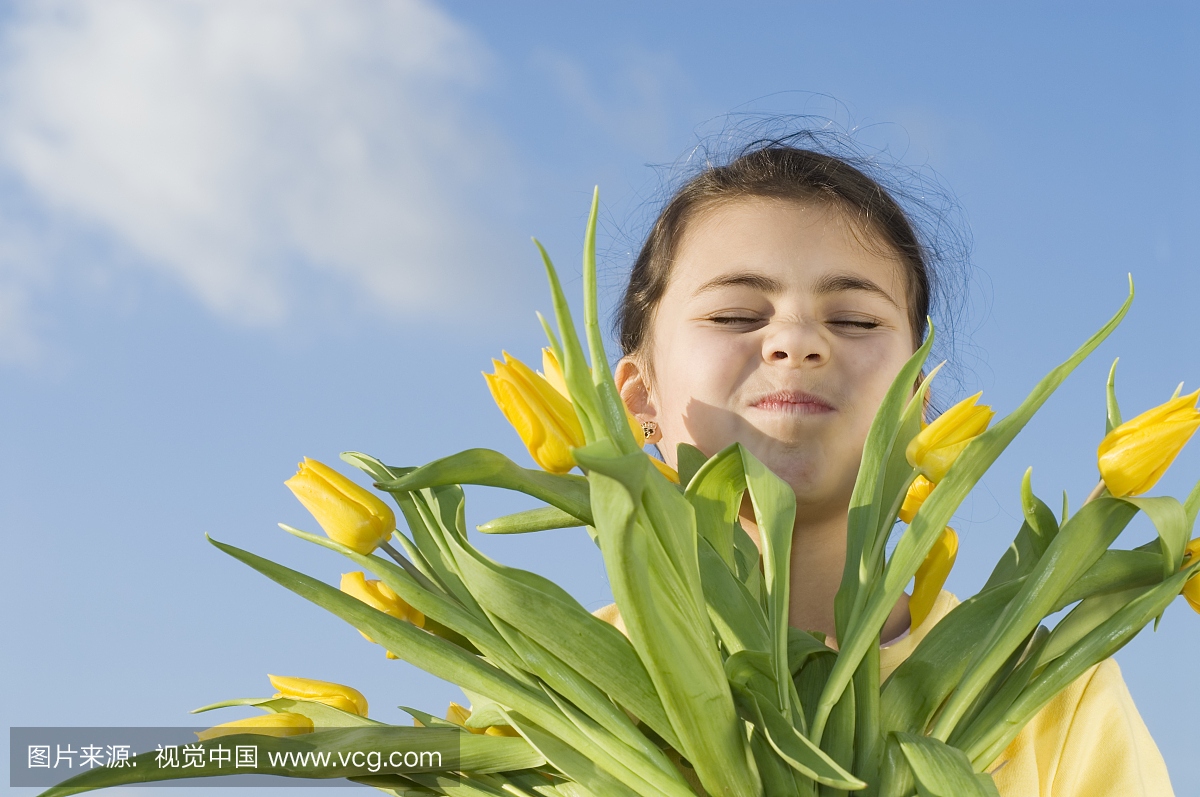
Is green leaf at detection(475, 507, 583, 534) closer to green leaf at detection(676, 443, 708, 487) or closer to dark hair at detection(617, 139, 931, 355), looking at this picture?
green leaf at detection(676, 443, 708, 487)

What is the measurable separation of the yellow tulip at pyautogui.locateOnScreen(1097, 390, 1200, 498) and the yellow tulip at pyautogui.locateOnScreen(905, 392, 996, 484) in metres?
0.11

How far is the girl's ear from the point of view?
5.29 ft

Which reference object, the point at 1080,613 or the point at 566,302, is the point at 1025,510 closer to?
the point at 1080,613

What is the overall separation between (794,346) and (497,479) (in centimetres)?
48

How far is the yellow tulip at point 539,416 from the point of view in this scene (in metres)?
0.87

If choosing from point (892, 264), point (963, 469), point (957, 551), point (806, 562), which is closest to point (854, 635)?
point (963, 469)

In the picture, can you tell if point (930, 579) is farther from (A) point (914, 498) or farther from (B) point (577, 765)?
(B) point (577, 765)

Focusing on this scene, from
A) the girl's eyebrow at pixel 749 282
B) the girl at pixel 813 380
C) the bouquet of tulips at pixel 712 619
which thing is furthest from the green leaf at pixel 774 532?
the girl's eyebrow at pixel 749 282

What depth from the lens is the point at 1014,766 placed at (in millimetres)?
1216

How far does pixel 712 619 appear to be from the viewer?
0.90 meters

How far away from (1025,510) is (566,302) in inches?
19.6

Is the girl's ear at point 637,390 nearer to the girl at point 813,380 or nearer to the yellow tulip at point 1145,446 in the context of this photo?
the girl at point 813,380

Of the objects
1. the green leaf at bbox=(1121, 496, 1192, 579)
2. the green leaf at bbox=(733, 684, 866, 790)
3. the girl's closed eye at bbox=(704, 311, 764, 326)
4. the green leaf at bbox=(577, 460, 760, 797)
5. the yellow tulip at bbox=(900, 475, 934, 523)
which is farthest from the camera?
the girl's closed eye at bbox=(704, 311, 764, 326)

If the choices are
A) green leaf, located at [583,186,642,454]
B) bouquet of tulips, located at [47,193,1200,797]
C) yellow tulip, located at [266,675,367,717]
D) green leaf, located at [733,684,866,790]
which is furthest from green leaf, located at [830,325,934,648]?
yellow tulip, located at [266,675,367,717]
